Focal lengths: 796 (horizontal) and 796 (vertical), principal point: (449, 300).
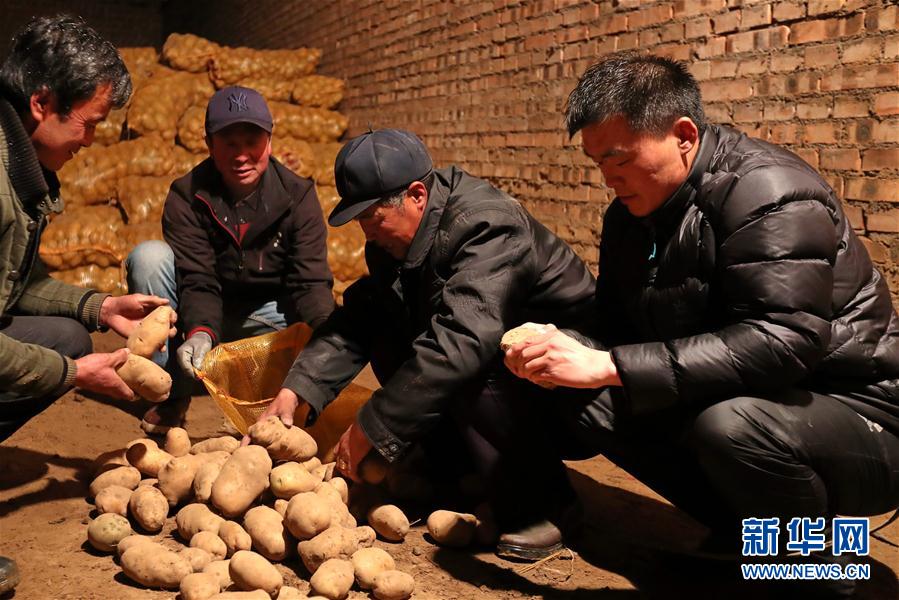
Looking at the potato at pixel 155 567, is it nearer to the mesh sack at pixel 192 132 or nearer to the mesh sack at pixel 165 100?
the mesh sack at pixel 192 132

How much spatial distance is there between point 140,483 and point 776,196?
6.69ft

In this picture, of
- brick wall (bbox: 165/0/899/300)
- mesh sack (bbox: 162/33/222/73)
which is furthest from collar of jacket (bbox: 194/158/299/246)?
mesh sack (bbox: 162/33/222/73)

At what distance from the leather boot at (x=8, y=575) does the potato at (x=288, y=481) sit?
0.68 m

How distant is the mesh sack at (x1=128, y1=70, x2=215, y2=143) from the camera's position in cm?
618

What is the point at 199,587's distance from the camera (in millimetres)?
1921

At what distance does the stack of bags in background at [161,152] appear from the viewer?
5.52 metres

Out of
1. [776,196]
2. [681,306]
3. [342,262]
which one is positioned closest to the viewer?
[776,196]

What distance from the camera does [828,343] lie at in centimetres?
189

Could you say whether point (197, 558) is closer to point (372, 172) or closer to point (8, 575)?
point (8, 575)

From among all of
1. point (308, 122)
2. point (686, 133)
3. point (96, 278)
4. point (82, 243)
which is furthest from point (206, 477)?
point (308, 122)

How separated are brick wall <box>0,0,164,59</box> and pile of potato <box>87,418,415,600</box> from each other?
1201cm

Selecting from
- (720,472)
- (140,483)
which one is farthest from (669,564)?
(140,483)

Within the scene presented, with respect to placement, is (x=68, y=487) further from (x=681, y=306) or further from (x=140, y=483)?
(x=681, y=306)

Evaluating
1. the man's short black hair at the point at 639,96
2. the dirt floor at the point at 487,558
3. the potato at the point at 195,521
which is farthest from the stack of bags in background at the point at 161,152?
the man's short black hair at the point at 639,96
